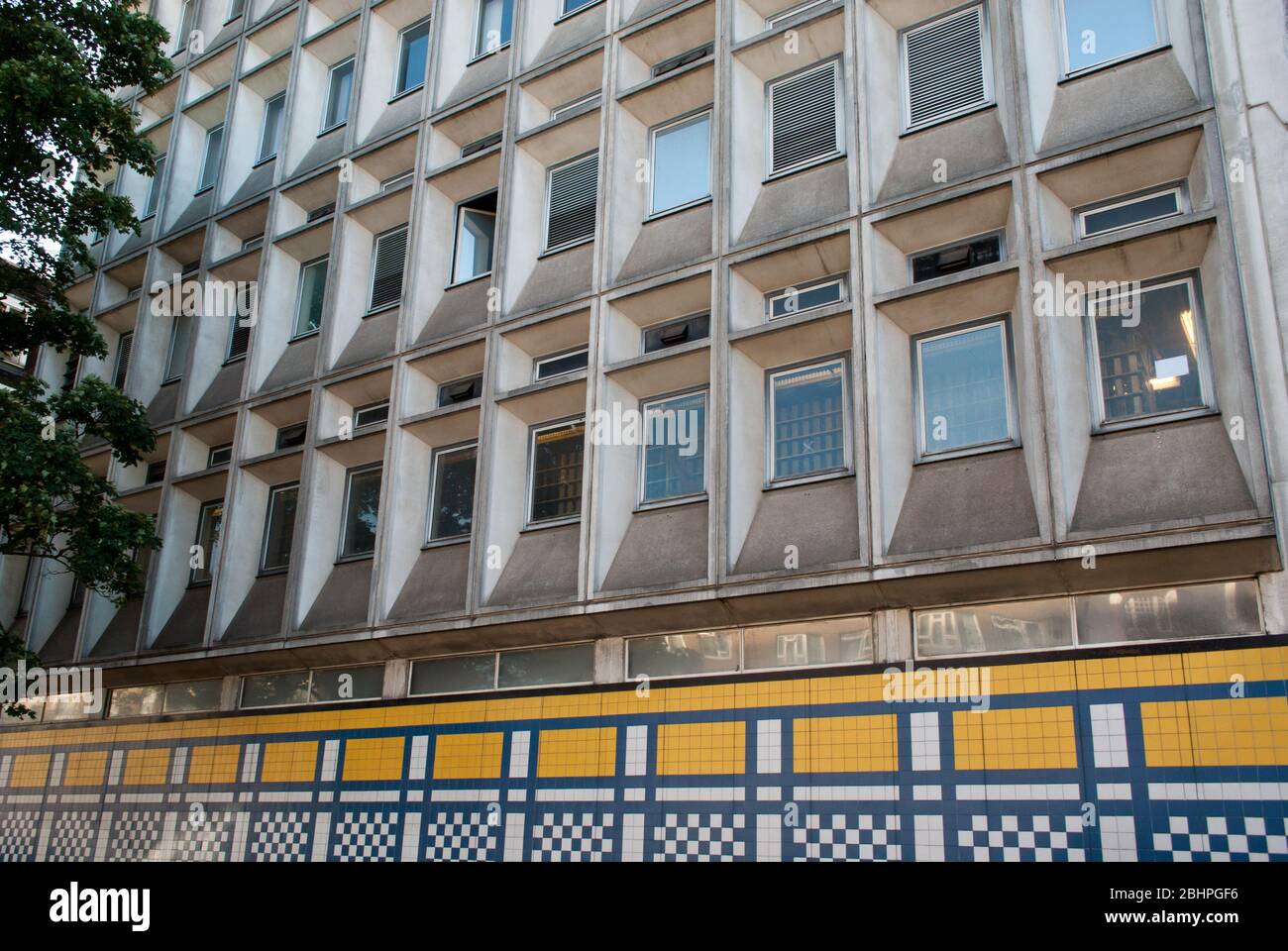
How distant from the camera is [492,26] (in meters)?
20.5

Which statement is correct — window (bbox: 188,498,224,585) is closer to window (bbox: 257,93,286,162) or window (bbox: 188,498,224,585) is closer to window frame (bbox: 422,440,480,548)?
window frame (bbox: 422,440,480,548)

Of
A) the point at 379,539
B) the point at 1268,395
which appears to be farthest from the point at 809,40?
the point at 379,539

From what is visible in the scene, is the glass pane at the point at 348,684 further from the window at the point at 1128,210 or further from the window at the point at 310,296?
the window at the point at 1128,210

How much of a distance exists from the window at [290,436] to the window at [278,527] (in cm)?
85

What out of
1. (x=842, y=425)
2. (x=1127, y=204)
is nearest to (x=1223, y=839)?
(x=842, y=425)

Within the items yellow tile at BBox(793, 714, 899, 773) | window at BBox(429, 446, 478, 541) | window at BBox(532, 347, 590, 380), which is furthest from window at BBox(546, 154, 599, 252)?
yellow tile at BBox(793, 714, 899, 773)

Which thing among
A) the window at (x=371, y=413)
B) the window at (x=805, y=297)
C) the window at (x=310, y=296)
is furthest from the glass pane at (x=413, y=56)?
the window at (x=805, y=297)

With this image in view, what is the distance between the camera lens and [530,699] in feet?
49.2

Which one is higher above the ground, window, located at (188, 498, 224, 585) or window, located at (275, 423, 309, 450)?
window, located at (275, 423, 309, 450)

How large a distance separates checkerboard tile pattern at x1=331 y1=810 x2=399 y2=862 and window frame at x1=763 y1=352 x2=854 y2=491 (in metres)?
7.26

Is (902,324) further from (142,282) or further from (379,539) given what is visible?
(142,282)

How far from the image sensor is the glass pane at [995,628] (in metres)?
11.6

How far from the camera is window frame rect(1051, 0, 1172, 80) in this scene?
12.7m
